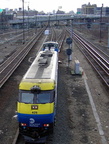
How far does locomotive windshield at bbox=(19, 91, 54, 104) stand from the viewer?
36.3 feet

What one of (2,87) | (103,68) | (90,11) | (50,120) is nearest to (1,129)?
(50,120)

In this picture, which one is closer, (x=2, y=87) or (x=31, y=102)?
(x=31, y=102)

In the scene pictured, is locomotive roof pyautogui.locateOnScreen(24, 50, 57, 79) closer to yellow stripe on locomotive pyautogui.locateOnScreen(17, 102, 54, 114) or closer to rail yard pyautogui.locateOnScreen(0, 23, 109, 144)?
yellow stripe on locomotive pyautogui.locateOnScreen(17, 102, 54, 114)

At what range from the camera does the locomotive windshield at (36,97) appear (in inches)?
436

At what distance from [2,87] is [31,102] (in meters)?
8.61

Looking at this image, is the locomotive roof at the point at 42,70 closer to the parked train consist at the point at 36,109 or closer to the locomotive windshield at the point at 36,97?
the parked train consist at the point at 36,109

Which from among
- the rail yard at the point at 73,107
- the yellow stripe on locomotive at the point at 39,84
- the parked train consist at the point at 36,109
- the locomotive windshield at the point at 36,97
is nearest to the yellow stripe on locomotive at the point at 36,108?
the parked train consist at the point at 36,109

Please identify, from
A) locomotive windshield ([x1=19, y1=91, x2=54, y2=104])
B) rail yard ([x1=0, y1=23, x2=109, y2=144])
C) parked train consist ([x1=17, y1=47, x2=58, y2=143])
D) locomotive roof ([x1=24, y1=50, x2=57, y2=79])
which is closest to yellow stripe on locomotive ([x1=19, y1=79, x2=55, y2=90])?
parked train consist ([x1=17, y1=47, x2=58, y2=143])

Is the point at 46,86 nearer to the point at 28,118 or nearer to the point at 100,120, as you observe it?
the point at 28,118

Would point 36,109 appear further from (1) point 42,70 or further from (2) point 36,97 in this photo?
(1) point 42,70

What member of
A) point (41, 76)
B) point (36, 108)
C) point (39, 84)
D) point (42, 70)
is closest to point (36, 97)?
point (36, 108)

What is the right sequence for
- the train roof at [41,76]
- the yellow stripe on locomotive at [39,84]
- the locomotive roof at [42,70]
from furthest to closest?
the locomotive roof at [42,70] < the train roof at [41,76] < the yellow stripe on locomotive at [39,84]

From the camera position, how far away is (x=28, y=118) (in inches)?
422

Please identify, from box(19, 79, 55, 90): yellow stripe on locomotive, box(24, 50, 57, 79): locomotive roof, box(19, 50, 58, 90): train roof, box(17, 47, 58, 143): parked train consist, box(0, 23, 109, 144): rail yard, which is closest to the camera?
box(17, 47, 58, 143): parked train consist
